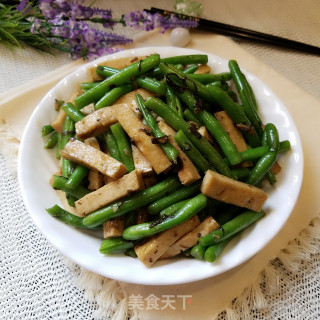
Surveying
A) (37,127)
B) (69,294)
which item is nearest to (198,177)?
(69,294)

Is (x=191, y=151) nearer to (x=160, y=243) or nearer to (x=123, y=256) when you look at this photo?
(x=160, y=243)

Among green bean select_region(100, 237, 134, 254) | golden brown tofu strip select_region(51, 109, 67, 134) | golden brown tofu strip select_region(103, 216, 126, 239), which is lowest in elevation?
green bean select_region(100, 237, 134, 254)

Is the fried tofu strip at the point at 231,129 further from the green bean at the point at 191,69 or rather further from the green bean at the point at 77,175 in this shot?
the green bean at the point at 77,175

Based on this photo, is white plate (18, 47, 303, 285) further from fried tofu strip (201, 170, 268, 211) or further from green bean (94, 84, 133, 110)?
green bean (94, 84, 133, 110)

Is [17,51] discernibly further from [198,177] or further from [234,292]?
[234,292]

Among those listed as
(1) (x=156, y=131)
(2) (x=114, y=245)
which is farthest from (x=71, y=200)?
(1) (x=156, y=131)

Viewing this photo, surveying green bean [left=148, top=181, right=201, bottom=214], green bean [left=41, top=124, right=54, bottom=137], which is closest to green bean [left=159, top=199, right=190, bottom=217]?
green bean [left=148, top=181, right=201, bottom=214]
